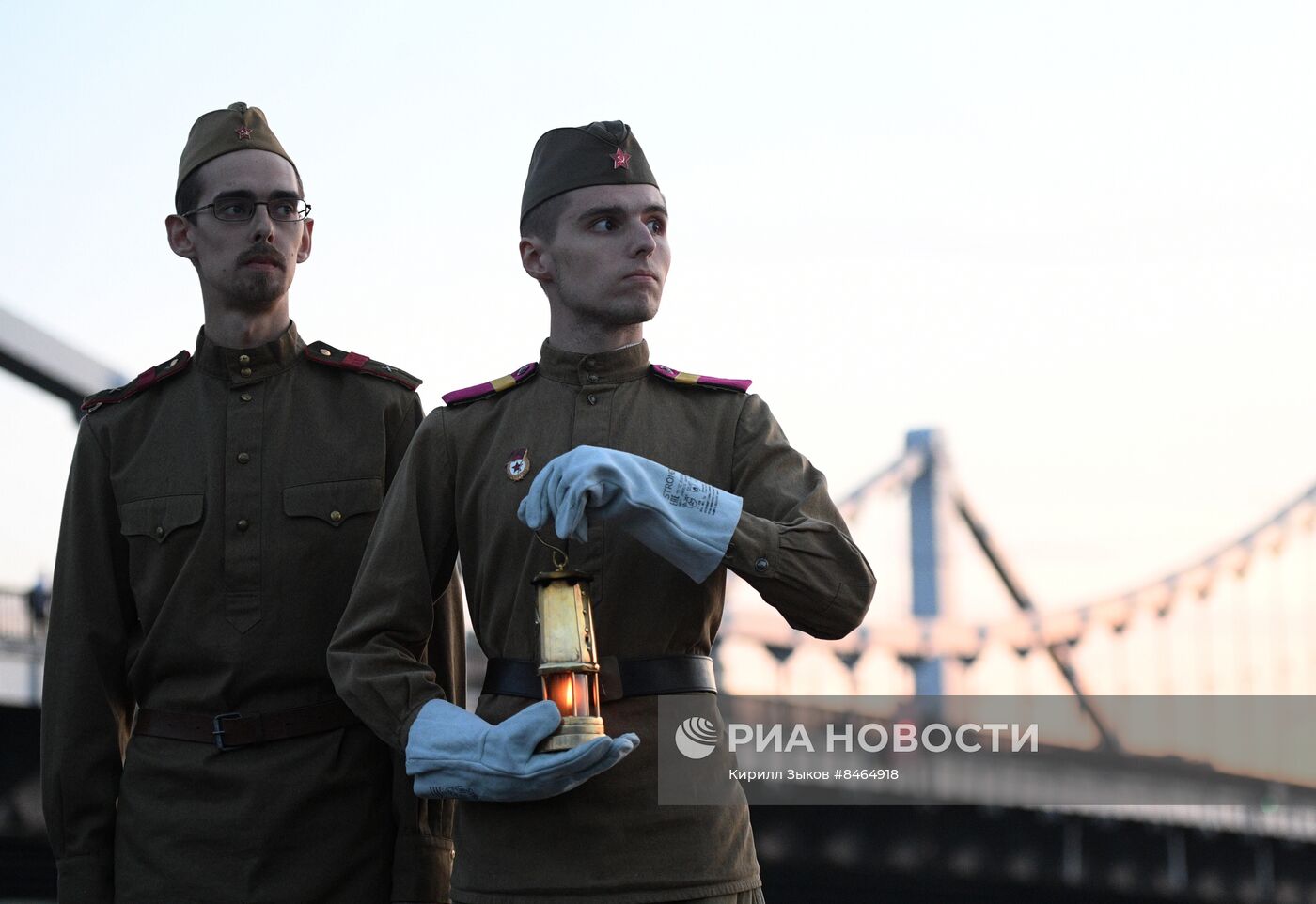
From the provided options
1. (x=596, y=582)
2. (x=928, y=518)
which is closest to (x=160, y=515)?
(x=596, y=582)

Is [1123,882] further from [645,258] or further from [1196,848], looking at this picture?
[645,258]

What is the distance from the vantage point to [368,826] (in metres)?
3.31

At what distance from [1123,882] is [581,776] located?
82.2 ft

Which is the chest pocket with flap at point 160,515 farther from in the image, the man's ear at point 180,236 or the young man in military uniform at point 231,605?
the man's ear at point 180,236

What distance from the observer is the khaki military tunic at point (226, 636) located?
10.7 feet

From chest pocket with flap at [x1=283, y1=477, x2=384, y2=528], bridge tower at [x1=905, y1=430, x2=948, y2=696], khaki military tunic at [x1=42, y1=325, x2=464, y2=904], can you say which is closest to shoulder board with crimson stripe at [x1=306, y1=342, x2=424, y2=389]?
khaki military tunic at [x1=42, y1=325, x2=464, y2=904]

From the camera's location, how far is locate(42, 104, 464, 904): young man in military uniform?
129 inches

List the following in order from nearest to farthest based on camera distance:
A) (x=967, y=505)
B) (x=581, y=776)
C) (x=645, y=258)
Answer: (x=581, y=776), (x=645, y=258), (x=967, y=505)

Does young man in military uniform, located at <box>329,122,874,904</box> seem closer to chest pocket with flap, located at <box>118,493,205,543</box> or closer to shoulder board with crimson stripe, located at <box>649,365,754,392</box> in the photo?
shoulder board with crimson stripe, located at <box>649,365,754,392</box>

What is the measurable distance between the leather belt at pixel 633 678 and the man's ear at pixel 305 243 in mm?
1157

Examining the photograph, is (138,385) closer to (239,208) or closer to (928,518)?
(239,208)

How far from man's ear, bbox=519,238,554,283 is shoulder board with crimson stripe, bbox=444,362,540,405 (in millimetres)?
158

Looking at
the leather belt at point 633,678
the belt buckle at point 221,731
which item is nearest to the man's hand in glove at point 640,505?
the leather belt at point 633,678

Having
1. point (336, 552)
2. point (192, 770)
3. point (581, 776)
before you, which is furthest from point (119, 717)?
point (581, 776)
